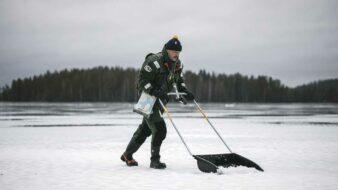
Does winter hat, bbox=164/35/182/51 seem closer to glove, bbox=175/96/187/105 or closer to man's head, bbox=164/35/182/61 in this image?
man's head, bbox=164/35/182/61

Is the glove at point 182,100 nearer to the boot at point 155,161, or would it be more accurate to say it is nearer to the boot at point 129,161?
the boot at point 155,161

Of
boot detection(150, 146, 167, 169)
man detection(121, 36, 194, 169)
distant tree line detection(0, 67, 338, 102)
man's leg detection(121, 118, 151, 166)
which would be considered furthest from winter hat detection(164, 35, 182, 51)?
distant tree line detection(0, 67, 338, 102)

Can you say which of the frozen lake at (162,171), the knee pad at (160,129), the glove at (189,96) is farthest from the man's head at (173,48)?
the frozen lake at (162,171)

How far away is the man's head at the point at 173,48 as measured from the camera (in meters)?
7.49

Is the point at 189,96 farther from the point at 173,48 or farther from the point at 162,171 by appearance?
the point at 162,171

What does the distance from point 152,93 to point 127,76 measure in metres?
177

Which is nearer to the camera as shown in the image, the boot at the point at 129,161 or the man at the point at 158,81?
the man at the point at 158,81

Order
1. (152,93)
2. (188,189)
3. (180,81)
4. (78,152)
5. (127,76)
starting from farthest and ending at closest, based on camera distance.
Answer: (127,76)
(78,152)
(180,81)
(152,93)
(188,189)

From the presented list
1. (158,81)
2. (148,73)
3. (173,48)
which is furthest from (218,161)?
(173,48)

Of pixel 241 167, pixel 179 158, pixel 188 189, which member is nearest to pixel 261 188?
pixel 188 189

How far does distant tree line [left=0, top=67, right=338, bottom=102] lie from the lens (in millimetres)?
174250

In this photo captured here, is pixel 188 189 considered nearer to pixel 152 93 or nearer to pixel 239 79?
pixel 152 93

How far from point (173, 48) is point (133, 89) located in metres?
165

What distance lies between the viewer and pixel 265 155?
30.9ft
